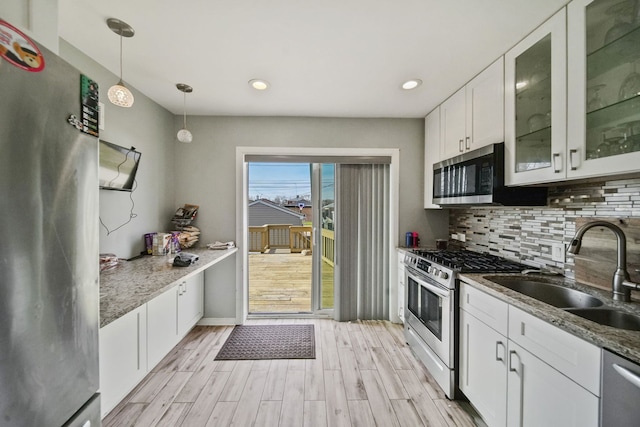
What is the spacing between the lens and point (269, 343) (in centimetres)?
264

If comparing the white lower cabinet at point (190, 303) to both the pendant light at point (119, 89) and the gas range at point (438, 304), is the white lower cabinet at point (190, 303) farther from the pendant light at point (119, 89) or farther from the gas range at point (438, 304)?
the gas range at point (438, 304)

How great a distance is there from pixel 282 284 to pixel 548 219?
3.48m

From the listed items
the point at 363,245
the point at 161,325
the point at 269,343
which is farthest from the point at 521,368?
the point at 161,325

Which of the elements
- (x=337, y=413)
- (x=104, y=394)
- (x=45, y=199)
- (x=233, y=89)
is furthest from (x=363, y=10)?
(x=104, y=394)

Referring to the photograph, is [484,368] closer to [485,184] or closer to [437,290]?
[437,290]

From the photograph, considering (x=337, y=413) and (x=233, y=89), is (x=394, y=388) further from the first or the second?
(x=233, y=89)

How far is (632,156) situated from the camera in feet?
3.66

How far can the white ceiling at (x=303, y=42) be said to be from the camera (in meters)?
1.43

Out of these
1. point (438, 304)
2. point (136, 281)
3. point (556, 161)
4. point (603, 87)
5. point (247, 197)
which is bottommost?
point (438, 304)

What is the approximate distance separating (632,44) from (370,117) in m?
2.10

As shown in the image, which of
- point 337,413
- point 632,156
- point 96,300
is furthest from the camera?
point 337,413

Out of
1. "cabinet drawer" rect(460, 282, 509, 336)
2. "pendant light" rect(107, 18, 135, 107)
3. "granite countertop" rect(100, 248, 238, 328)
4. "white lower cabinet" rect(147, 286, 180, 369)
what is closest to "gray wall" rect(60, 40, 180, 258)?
"granite countertop" rect(100, 248, 238, 328)

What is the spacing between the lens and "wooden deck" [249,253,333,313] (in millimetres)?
3381

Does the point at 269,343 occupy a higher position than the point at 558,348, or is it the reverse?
the point at 558,348
